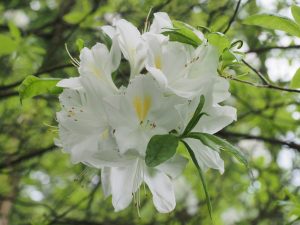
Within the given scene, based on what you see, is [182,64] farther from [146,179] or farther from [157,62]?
[146,179]

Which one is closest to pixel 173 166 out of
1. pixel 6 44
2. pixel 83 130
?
pixel 83 130

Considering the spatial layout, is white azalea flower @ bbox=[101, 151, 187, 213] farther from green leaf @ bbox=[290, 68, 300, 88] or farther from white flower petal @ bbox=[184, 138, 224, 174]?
green leaf @ bbox=[290, 68, 300, 88]

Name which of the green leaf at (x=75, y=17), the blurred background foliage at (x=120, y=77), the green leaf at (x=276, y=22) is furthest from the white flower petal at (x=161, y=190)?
the green leaf at (x=75, y=17)

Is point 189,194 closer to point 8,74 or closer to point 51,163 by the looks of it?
point 51,163

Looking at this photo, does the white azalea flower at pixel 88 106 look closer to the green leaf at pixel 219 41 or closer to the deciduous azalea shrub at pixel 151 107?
the deciduous azalea shrub at pixel 151 107

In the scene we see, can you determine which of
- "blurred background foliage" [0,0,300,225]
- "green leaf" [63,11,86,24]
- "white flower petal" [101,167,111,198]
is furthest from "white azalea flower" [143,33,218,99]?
"green leaf" [63,11,86,24]

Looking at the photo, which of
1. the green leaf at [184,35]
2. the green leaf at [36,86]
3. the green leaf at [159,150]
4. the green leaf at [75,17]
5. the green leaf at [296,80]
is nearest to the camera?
the green leaf at [159,150]
